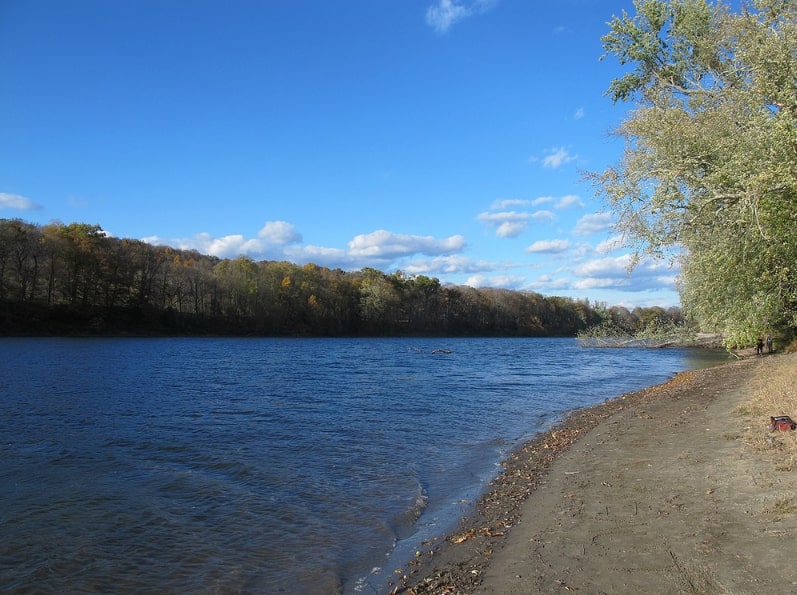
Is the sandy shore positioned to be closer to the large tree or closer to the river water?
the river water

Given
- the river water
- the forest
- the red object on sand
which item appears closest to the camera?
the river water

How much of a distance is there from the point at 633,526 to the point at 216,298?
319 ft

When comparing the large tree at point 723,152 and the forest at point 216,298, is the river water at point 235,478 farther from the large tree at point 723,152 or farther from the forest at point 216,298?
the forest at point 216,298

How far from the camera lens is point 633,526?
23.8 ft

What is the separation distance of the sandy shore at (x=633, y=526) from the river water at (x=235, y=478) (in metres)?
0.98

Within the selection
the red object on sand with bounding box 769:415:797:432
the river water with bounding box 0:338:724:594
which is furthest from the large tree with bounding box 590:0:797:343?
the river water with bounding box 0:338:724:594

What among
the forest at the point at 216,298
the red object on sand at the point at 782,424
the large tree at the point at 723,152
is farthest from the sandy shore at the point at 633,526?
the forest at the point at 216,298

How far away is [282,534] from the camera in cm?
868

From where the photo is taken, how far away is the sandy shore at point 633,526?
5.70 meters

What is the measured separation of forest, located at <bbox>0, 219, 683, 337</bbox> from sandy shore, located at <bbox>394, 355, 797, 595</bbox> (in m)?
10.3

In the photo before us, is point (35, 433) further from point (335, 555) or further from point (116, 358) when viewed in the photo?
point (116, 358)

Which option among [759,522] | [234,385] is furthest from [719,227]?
[234,385]

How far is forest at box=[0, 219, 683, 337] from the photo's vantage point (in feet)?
235

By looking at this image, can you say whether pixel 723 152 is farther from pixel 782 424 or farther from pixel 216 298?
pixel 216 298
